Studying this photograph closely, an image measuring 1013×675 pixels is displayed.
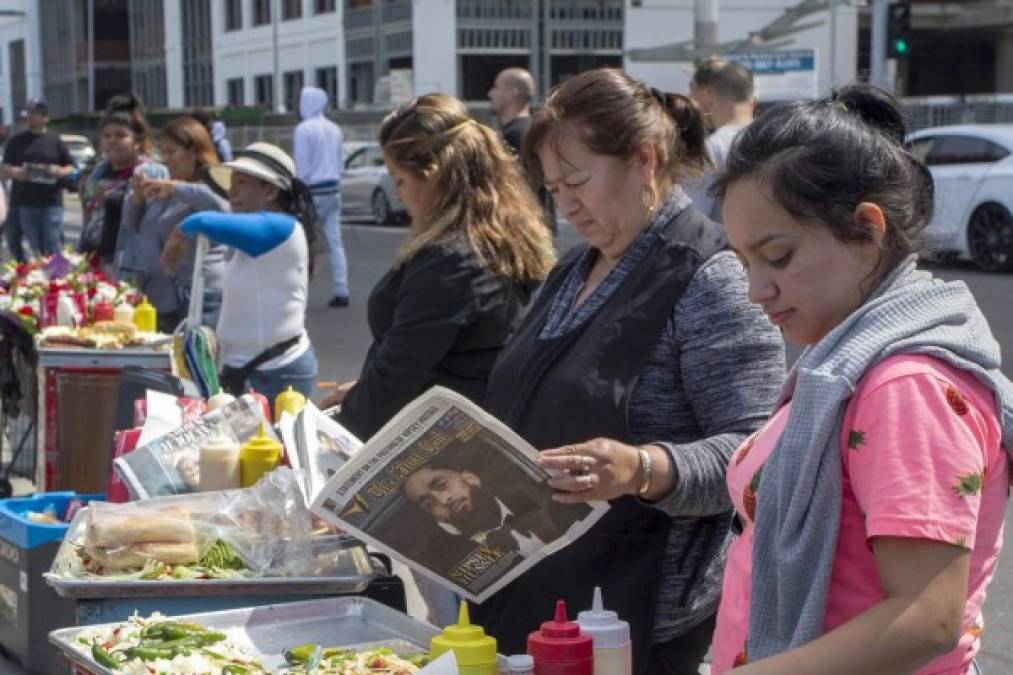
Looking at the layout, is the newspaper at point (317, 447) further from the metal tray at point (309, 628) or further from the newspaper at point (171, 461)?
the metal tray at point (309, 628)

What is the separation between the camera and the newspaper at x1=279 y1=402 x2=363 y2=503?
11.3 feet

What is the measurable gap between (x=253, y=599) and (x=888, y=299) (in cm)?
170

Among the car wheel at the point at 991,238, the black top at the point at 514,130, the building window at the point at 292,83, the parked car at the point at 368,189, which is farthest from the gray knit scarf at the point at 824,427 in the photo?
the building window at the point at 292,83

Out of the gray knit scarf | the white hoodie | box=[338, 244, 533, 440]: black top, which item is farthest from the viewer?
the white hoodie

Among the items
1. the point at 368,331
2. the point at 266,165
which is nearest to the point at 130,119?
the point at 266,165

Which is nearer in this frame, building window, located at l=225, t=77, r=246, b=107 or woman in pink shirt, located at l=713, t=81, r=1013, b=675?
woman in pink shirt, located at l=713, t=81, r=1013, b=675

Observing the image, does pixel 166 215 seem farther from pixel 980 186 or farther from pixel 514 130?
pixel 980 186

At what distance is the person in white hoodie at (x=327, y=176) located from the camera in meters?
15.3

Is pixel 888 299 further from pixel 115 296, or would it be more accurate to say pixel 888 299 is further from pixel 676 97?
pixel 115 296

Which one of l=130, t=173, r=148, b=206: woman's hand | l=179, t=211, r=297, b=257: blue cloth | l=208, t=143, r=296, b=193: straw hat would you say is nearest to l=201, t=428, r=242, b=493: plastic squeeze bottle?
l=179, t=211, r=297, b=257: blue cloth

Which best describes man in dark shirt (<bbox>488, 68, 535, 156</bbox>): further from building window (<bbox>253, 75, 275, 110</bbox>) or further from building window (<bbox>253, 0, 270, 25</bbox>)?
building window (<bbox>253, 0, 270, 25</bbox>)

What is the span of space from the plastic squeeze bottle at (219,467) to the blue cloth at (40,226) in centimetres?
1345

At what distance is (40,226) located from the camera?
54.6ft

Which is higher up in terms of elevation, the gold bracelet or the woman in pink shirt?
the woman in pink shirt
